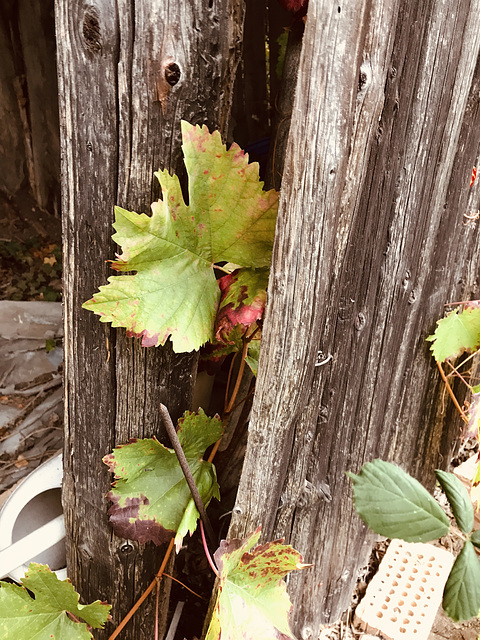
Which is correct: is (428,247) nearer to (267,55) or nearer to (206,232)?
(206,232)

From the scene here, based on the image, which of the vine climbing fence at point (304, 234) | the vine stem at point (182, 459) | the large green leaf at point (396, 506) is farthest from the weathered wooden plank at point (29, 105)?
the large green leaf at point (396, 506)

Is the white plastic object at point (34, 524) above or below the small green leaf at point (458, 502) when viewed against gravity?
below

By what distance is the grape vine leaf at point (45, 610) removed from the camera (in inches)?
45.8

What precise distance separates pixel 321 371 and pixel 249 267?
0.98 ft

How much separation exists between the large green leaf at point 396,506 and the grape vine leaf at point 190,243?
16.4 inches

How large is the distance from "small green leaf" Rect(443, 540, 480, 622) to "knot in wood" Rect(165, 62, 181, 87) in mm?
979

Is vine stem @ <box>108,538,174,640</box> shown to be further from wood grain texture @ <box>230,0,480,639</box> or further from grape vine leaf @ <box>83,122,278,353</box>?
grape vine leaf @ <box>83,122,278,353</box>

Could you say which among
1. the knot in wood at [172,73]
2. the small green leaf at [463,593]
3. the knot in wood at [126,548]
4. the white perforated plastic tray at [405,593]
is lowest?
the white perforated plastic tray at [405,593]

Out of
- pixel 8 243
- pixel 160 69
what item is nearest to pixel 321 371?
pixel 160 69

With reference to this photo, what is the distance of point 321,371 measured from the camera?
119 centimetres

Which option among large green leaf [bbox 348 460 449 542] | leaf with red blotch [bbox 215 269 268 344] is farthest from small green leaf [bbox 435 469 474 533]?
leaf with red blotch [bbox 215 269 268 344]

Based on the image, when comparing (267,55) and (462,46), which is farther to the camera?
(267,55)

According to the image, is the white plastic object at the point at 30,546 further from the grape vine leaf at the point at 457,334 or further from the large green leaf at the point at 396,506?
the grape vine leaf at the point at 457,334

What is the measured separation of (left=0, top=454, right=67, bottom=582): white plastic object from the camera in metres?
1.44
